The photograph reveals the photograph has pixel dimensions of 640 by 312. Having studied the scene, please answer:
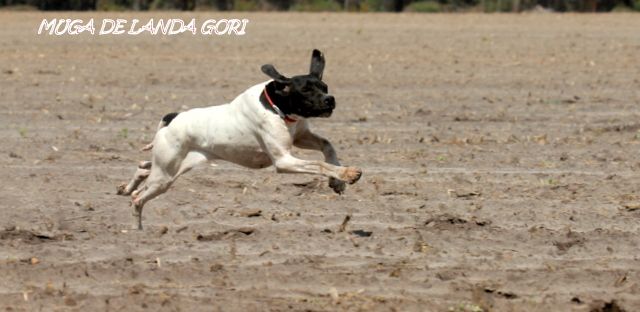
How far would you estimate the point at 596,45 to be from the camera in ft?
90.3

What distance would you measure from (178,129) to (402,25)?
1015 inches

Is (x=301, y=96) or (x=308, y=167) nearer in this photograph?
(x=301, y=96)

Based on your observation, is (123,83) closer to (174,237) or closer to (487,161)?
(487,161)

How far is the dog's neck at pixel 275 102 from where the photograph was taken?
361 inches

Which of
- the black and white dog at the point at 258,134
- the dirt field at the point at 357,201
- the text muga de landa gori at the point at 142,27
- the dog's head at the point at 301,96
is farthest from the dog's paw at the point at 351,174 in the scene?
the text muga de landa gori at the point at 142,27

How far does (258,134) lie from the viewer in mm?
9328

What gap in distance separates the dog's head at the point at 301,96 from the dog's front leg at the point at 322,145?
19.2 inches

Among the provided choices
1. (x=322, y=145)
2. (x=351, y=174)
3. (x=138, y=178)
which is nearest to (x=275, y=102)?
(x=322, y=145)

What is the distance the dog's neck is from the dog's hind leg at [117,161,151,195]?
4.50 ft

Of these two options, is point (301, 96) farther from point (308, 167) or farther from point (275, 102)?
point (308, 167)

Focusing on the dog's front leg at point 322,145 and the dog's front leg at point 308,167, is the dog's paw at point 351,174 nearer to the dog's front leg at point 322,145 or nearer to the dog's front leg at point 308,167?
the dog's front leg at point 308,167

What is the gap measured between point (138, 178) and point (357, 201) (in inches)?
72.6

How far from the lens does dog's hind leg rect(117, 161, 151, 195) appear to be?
33.5 feet

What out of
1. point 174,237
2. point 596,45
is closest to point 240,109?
point 174,237
